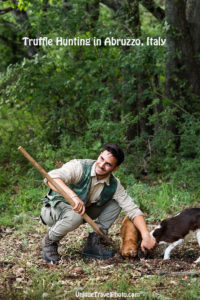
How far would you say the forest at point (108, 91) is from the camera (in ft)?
26.7

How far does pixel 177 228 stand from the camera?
4594 mm

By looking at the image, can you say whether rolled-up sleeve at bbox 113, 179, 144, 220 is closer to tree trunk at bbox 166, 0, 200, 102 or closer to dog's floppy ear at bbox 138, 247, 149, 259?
dog's floppy ear at bbox 138, 247, 149, 259

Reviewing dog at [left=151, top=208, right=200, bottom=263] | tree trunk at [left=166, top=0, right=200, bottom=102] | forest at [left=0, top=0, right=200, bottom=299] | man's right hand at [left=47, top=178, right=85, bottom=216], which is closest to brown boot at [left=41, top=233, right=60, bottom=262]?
man's right hand at [left=47, top=178, right=85, bottom=216]

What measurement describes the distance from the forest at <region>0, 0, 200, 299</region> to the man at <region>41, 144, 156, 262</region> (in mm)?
2496

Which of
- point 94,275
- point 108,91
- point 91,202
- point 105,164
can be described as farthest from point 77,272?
point 108,91

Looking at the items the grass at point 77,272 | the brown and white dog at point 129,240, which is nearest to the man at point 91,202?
the brown and white dog at point 129,240

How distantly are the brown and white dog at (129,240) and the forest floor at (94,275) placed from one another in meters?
0.09

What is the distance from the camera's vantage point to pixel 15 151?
9242 mm

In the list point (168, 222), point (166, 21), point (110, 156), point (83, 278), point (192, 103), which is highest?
point (166, 21)

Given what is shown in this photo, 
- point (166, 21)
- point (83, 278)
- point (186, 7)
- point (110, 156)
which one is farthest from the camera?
point (186, 7)

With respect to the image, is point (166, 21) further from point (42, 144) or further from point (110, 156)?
point (110, 156)

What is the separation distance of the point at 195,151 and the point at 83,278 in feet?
15.0

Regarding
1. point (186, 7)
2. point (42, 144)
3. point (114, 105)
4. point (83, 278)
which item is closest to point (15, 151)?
point (42, 144)

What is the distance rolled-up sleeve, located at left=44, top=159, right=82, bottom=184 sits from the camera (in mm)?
4355
